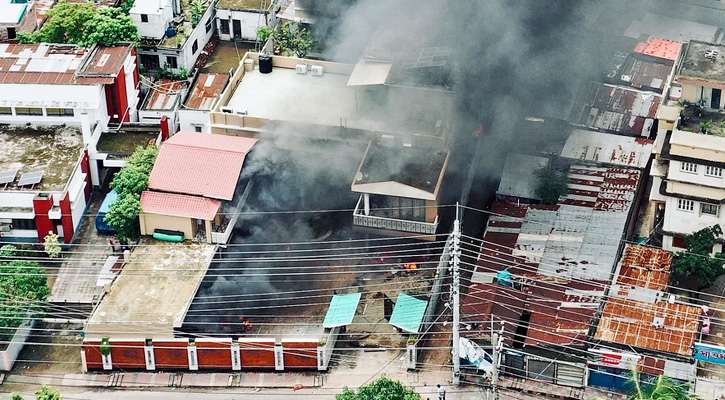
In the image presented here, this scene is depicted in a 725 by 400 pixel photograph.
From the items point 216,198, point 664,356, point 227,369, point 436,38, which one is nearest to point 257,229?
point 216,198

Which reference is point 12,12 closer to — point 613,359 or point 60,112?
point 60,112

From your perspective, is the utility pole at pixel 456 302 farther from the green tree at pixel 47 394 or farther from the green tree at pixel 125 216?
the green tree at pixel 47 394

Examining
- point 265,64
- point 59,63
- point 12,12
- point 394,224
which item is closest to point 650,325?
point 394,224

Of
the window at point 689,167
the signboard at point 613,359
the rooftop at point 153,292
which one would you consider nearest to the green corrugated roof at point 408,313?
the signboard at point 613,359

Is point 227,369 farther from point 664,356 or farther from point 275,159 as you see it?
point 664,356

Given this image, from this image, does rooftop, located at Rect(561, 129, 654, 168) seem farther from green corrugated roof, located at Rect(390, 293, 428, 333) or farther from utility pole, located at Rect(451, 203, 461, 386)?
utility pole, located at Rect(451, 203, 461, 386)

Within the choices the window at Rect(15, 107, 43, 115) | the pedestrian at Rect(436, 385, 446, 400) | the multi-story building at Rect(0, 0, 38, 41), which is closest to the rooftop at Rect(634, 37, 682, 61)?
the pedestrian at Rect(436, 385, 446, 400)
